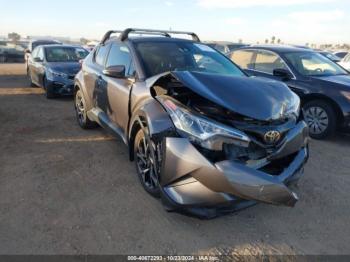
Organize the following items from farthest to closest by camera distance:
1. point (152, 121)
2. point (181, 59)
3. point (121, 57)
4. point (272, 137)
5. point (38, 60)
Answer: point (38, 60) → point (121, 57) → point (181, 59) → point (152, 121) → point (272, 137)

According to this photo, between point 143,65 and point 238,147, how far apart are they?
1838 mm

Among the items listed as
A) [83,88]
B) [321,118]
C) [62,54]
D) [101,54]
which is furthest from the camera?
[62,54]

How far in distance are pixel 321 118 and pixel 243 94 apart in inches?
142

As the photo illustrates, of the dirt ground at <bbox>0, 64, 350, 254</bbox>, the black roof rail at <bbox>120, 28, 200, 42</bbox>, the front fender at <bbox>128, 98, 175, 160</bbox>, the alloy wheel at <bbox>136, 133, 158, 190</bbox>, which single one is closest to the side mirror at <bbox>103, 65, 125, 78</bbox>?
the front fender at <bbox>128, 98, 175, 160</bbox>

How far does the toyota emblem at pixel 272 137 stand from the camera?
2992 mm

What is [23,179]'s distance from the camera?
4.07 meters

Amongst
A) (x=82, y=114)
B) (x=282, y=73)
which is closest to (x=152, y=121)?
(x=82, y=114)

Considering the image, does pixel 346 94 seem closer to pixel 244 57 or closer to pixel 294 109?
pixel 244 57

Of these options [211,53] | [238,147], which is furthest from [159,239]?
[211,53]

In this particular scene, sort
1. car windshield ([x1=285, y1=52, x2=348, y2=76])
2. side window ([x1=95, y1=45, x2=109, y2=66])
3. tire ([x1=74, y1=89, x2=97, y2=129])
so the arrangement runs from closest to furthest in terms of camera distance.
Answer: side window ([x1=95, y1=45, x2=109, y2=66]) → tire ([x1=74, y1=89, x2=97, y2=129]) → car windshield ([x1=285, y1=52, x2=348, y2=76])

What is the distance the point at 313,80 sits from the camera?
6316mm

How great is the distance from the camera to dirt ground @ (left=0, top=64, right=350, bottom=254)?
2.92m

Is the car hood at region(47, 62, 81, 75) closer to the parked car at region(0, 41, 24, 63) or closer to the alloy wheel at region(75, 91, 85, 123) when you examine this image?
the alloy wheel at region(75, 91, 85, 123)

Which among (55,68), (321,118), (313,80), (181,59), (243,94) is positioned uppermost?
(181,59)
